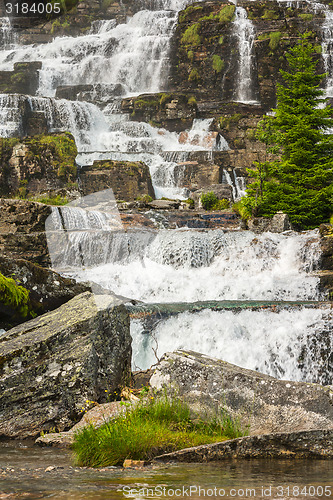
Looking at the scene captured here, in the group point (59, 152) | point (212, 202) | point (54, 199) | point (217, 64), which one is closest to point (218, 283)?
point (212, 202)

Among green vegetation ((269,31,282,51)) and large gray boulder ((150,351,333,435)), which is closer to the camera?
large gray boulder ((150,351,333,435))

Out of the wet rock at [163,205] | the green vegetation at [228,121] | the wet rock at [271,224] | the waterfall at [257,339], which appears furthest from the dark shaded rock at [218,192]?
the waterfall at [257,339]

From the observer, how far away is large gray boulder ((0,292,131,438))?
5.35 meters

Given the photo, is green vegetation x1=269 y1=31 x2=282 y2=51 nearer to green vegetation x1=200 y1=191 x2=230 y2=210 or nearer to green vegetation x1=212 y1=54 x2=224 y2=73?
green vegetation x1=212 y1=54 x2=224 y2=73

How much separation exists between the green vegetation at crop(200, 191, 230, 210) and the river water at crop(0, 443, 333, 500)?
2284cm

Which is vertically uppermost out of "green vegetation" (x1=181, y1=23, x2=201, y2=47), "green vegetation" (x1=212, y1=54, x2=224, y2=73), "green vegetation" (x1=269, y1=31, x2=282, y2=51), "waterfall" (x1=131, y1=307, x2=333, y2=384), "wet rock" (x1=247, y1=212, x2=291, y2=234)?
"green vegetation" (x1=181, y1=23, x2=201, y2=47)

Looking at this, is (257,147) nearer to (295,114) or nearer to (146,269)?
(295,114)

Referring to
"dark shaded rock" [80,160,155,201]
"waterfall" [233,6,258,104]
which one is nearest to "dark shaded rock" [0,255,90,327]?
"dark shaded rock" [80,160,155,201]

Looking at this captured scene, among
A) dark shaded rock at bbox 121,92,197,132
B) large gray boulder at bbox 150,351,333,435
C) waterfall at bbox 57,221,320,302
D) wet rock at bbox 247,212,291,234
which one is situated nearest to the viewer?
large gray boulder at bbox 150,351,333,435

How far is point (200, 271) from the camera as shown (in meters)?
17.5

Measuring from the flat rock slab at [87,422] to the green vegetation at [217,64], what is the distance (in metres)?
43.4

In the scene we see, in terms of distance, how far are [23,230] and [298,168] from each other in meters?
11.2

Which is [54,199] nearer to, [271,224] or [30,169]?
[30,169]

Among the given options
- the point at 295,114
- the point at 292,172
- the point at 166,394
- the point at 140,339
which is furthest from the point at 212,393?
the point at 295,114
